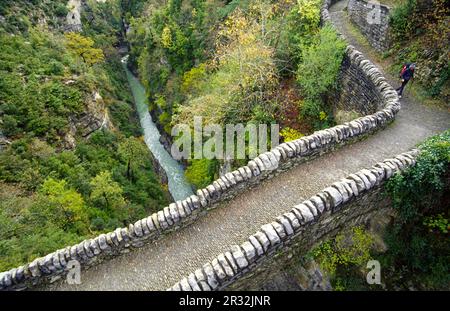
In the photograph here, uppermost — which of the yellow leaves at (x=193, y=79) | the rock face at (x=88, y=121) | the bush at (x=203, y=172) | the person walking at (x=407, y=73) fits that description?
the person walking at (x=407, y=73)

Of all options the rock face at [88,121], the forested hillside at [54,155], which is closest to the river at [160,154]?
the forested hillside at [54,155]

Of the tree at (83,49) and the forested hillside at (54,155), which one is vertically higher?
the tree at (83,49)

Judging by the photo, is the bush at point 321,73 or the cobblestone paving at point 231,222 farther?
the bush at point 321,73

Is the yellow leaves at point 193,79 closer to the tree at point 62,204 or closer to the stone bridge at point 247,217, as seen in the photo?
the tree at point 62,204

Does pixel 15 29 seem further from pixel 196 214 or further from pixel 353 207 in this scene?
pixel 353 207

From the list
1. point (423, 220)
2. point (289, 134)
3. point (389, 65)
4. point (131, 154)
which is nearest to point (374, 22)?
point (389, 65)

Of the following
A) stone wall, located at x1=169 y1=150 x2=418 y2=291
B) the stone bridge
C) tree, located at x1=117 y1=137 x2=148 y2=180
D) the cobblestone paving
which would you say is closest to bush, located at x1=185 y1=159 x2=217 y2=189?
tree, located at x1=117 y1=137 x2=148 y2=180
